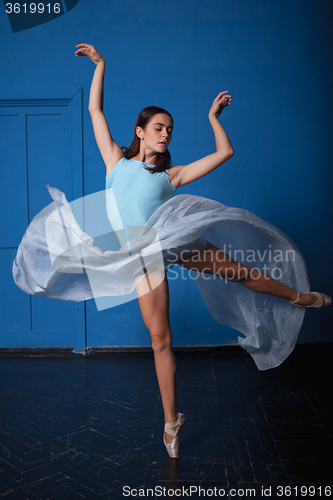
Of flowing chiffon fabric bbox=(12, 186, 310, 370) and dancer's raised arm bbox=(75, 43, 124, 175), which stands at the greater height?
dancer's raised arm bbox=(75, 43, 124, 175)

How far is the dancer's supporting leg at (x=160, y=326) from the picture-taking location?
237cm

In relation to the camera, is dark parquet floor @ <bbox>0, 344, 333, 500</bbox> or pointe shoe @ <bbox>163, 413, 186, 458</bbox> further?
pointe shoe @ <bbox>163, 413, 186, 458</bbox>

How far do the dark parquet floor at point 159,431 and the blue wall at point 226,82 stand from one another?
1.24 metres

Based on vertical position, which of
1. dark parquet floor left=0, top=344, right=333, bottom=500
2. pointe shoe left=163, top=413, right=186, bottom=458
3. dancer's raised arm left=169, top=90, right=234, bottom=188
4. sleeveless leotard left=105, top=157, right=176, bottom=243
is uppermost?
dancer's raised arm left=169, top=90, right=234, bottom=188

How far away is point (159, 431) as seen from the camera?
2807mm

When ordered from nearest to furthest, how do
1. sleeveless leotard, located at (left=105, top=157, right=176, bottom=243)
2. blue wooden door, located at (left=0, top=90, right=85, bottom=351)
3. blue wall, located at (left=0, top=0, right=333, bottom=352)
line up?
sleeveless leotard, located at (left=105, top=157, right=176, bottom=243) < blue wall, located at (left=0, top=0, right=333, bottom=352) < blue wooden door, located at (left=0, top=90, right=85, bottom=351)

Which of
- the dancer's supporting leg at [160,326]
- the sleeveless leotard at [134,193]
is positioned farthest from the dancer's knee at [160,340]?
the sleeveless leotard at [134,193]

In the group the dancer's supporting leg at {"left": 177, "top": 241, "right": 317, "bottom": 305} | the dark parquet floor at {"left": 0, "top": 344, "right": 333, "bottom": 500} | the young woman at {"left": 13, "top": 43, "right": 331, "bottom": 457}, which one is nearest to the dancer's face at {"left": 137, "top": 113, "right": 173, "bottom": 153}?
the young woman at {"left": 13, "top": 43, "right": 331, "bottom": 457}

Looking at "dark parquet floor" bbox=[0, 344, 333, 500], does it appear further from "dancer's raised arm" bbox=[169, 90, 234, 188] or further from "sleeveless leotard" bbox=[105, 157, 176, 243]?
"dancer's raised arm" bbox=[169, 90, 234, 188]

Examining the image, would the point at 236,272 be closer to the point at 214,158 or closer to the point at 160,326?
Result: the point at 160,326

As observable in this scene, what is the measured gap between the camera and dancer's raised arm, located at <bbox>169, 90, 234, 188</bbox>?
2.61m

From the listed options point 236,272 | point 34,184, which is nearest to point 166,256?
point 236,272

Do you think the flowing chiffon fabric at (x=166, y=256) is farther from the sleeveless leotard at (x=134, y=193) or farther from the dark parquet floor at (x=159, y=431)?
the dark parquet floor at (x=159, y=431)

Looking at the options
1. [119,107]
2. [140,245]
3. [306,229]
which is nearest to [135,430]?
[140,245]
